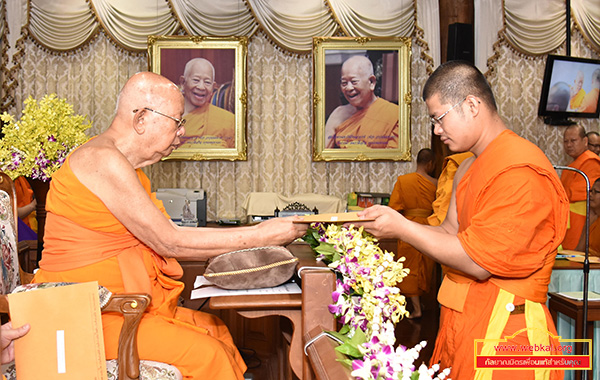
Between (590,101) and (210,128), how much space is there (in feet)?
14.9

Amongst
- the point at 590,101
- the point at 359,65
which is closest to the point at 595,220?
the point at 590,101

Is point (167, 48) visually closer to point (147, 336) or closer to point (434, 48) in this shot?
point (434, 48)

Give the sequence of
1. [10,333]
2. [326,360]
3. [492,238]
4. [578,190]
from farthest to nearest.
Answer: [578,190], [492,238], [10,333], [326,360]

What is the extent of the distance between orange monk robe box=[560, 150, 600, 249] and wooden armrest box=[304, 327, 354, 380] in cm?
458

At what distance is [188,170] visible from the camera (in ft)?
20.1

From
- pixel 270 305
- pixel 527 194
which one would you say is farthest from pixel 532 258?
pixel 270 305

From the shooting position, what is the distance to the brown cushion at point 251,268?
69.4 inches

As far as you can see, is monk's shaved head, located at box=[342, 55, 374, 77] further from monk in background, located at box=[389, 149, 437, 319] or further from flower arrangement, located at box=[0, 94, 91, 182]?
flower arrangement, located at box=[0, 94, 91, 182]

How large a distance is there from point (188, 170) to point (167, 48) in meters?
1.39

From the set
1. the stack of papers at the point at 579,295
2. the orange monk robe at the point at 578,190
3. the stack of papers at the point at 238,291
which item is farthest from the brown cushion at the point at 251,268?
the orange monk robe at the point at 578,190

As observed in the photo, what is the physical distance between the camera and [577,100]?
6215 millimetres

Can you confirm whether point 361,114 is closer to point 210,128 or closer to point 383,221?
point 210,128

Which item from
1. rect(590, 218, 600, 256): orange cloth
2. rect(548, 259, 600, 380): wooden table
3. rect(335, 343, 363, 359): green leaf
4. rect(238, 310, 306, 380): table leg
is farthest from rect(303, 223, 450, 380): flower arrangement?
rect(590, 218, 600, 256): orange cloth

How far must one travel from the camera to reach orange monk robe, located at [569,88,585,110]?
6.20m
